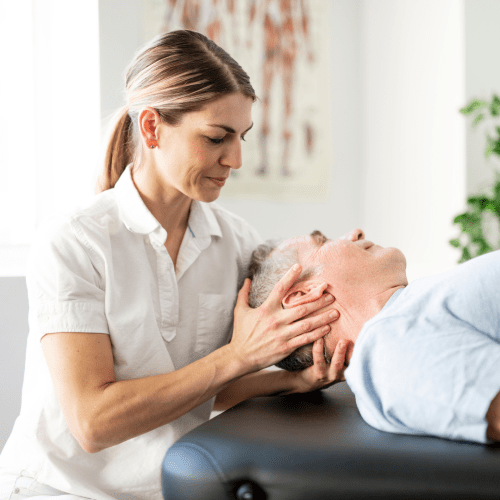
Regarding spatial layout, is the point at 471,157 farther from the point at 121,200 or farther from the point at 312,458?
the point at 312,458

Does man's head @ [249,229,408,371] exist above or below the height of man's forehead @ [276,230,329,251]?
below

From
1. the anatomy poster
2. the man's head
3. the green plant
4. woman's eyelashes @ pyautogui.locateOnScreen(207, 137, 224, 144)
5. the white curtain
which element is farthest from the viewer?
the anatomy poster

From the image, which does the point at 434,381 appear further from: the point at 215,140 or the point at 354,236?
the point at 215,140

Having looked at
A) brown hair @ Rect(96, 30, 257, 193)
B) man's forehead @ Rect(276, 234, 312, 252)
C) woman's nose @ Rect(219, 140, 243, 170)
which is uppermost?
brown hair @ Rect(96, 30, 257, 193)

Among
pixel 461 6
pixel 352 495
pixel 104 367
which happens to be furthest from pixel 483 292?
pixel 461 6

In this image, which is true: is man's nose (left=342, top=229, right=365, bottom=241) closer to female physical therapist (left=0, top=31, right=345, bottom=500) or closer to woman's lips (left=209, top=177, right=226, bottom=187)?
female physical therapist (left=0, top=31, right=345, bottom=500)

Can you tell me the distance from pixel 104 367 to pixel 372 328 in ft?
1.69

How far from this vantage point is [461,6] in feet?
8.87

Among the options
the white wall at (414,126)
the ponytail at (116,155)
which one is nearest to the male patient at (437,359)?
the ponytail at (116,155)

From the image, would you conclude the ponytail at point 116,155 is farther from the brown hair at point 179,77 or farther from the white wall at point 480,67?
the white wall at point 480,67

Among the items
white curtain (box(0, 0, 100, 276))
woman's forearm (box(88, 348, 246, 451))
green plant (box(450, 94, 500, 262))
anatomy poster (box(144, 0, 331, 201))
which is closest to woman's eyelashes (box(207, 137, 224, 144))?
woman's forearm (box(88, 348, 246, 451))

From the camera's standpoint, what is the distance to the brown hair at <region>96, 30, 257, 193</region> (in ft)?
3.84

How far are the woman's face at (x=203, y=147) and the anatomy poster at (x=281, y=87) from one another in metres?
1.33

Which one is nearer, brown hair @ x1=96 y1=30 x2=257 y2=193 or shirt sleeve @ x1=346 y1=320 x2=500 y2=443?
shirt sleeve @ x1=346 y1=320 x2=500 y2=443
